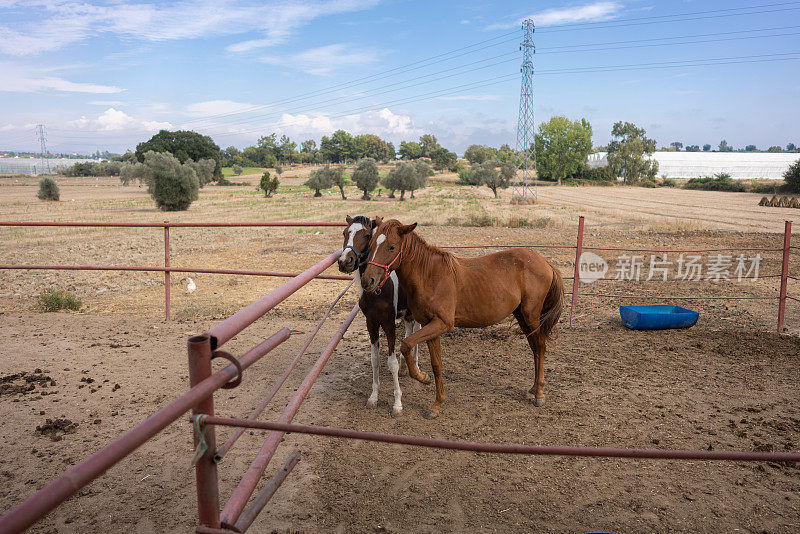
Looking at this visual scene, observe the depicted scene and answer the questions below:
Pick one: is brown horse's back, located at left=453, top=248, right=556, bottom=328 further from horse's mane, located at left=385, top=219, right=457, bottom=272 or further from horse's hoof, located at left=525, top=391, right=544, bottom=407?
horse's hoof, located at left=525, top=391, right=544, bottom=407

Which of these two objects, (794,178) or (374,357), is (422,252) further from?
(794,178)

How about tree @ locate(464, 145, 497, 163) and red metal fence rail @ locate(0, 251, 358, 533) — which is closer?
red metal fence rail @ locate(0, 251, 358, 533)

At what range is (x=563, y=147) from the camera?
8044 cm

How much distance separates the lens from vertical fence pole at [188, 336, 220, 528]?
4.72 feet

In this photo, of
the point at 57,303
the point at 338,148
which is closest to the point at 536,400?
the point at 57,303

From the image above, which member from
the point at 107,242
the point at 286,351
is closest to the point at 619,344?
the point at 286,351

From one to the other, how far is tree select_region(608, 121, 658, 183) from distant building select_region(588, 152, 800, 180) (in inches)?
158

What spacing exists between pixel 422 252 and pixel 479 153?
119561mm

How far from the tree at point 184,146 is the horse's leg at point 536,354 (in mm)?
59301

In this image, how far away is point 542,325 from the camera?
4883 mm

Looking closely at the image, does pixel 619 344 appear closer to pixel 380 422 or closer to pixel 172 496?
pixel 380 422

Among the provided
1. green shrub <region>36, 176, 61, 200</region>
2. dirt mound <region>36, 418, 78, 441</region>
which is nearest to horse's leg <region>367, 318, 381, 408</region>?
dirt mound <region>36, 418, 78, 441</region>

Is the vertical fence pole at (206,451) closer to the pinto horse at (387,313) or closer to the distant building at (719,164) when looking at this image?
the pinto horse at (387,313)

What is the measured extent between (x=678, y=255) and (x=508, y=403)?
433 inches
